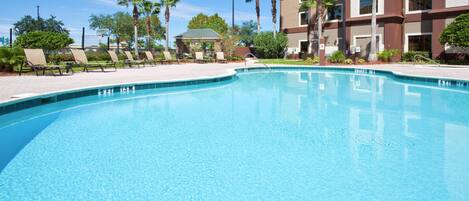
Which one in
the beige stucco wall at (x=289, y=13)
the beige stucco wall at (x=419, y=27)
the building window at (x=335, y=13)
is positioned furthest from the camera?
the beige stucco wall at (x=289, y=13)

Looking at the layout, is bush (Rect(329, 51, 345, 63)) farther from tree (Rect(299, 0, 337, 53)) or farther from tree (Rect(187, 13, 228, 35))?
tree (Rect(187, 13, 228, 35))

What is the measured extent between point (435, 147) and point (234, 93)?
7.02 meters

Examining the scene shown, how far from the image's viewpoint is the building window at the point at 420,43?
25.8 m

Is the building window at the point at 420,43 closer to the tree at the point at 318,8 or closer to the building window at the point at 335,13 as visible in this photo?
the building window at the point at 335,13

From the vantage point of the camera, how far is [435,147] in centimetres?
512

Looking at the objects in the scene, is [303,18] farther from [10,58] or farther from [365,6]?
[10,58]

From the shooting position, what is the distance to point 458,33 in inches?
815

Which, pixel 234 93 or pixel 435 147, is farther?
pixel 234 93

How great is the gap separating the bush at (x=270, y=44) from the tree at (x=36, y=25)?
43321 mm

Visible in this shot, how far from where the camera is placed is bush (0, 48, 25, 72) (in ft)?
43.0

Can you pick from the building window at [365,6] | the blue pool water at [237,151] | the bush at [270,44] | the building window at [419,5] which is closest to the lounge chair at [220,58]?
the bush at [270,44]

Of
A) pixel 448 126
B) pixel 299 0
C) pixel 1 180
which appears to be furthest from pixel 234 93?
pixel 299 0

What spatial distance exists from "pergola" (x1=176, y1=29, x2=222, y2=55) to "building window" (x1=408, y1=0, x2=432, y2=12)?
612 inches

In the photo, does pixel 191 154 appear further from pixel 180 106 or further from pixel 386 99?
pixel 386 99
